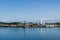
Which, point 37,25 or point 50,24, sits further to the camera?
point 50,24

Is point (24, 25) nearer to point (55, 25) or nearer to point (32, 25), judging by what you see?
point (32, 25)

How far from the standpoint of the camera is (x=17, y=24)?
226 ft

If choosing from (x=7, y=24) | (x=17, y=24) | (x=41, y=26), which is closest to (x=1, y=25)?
(x=7, y=24)

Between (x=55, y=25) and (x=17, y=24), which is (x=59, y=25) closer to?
(x=55, y=25)

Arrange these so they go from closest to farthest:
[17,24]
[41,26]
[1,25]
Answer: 1. [41,26]
2. [17,24]
3. [1,25]

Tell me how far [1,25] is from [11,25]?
6047 millimetres

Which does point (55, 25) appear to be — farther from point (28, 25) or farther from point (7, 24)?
point (7, 24)

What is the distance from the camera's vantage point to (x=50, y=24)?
69.4m

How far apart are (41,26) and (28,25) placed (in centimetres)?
490

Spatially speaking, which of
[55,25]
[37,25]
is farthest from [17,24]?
[55,25]

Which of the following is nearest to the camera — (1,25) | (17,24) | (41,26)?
(41,26)

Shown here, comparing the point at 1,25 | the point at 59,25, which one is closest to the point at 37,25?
the point at 59,25

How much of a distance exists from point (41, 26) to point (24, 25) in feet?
20.8

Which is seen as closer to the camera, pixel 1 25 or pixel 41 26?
pixel 41 26
